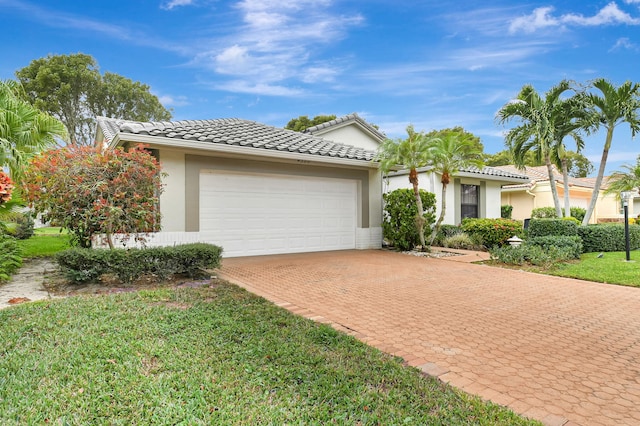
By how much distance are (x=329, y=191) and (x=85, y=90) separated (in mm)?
31135

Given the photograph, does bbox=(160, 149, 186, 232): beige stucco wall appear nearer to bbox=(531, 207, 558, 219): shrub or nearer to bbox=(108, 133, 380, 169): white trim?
bbox=(108, 133, 380, 169): white trim

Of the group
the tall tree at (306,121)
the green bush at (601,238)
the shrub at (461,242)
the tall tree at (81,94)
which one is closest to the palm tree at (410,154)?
the shrub at (461,242)

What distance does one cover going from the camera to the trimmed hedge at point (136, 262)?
21.2 ft

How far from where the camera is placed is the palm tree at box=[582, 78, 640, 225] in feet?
49.3

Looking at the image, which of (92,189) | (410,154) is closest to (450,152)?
(410,154)

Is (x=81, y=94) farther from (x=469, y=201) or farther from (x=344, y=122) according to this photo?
(x=469, y=201)

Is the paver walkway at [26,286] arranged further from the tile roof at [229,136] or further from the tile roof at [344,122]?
the tile roof at [344,122]

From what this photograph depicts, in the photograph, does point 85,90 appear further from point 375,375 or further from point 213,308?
point 375,375

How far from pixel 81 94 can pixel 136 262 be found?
34.0 meters

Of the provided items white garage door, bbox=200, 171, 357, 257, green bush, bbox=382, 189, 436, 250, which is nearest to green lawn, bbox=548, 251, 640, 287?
green bush, bbox=382, 189, 436, 250

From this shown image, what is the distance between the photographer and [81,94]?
108ft

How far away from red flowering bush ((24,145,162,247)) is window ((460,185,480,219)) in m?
14.7

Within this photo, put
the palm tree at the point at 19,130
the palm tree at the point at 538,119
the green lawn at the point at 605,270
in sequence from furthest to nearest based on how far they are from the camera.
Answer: the palm tree at the point at 538,119
the palm tree at the point at 19,130
the green lawn at the point at 605,270

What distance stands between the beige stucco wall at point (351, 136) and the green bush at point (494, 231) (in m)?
9.38
